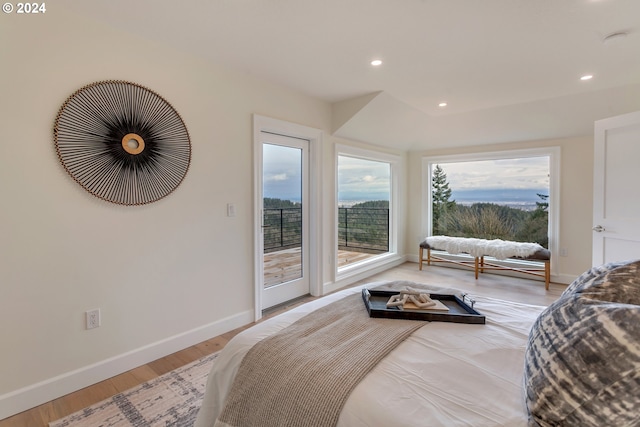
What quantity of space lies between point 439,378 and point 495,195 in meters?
4.60

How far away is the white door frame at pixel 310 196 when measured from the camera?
2.93m

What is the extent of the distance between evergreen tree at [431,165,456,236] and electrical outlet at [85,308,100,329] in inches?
194

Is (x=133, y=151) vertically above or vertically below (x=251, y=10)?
below

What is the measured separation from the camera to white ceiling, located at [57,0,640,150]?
1833mm

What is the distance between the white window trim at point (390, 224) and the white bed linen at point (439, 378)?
251 cm

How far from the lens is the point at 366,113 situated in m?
3.58

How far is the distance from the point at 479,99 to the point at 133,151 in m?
3.50

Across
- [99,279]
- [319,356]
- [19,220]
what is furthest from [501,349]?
[19,220]

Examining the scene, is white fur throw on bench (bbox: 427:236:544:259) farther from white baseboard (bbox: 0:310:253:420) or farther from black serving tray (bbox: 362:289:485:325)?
white baseboard (bbox: 0:310:253:420)

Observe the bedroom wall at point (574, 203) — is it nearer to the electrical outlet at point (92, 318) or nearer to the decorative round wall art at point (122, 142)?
the decorative round wall art at point (122, 142)

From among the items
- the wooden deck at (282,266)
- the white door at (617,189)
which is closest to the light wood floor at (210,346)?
the wooden deck at (282,266)

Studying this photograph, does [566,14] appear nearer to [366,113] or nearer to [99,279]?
[366,113]

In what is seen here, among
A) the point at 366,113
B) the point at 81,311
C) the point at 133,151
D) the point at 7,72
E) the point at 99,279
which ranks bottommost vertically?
the point at 81,311

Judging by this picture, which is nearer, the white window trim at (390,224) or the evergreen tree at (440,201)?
the white window trim at (390,224)
